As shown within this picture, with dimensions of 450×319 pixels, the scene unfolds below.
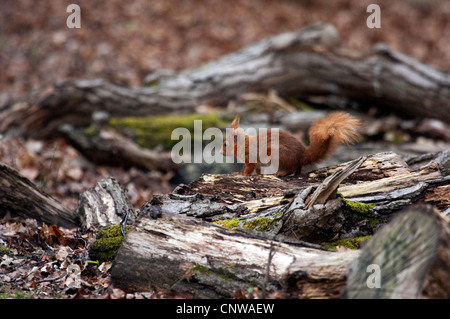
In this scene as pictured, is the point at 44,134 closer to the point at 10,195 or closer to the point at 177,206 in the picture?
the point at 10,195

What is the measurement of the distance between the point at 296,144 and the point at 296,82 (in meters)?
4.15

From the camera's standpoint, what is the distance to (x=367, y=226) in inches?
133

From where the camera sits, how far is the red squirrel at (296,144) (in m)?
4.32

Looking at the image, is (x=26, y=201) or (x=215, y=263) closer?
(x=215, y=263)

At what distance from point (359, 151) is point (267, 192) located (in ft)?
11.8

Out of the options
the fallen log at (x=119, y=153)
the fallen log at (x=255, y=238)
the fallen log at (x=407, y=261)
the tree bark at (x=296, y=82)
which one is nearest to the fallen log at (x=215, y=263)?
the fallen log at (x=255, y=238)

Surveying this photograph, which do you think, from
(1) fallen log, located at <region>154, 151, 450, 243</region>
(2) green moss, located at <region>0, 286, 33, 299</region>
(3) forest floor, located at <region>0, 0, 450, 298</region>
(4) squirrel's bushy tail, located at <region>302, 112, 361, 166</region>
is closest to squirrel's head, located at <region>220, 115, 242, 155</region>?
(4) squirrel's bushy tail, located at <region>302, 112, 361, 166</region>

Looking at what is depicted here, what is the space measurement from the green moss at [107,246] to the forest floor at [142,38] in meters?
2.70

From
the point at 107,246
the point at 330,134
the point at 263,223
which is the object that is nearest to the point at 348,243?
the point at 263,223

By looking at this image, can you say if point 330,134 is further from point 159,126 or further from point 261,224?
point 159,126

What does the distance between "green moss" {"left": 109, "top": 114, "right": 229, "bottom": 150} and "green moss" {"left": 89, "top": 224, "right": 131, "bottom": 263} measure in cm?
398

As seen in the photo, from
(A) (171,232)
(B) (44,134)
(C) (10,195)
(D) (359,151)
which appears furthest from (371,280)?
(B) (44,134)

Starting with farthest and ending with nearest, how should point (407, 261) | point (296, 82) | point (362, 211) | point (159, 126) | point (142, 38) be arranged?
1. point (142, 38)
2. point (296, 82)
3. point (159, 126)
4. point (362, 211)
5. point (407, 261)

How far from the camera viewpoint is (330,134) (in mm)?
4398
